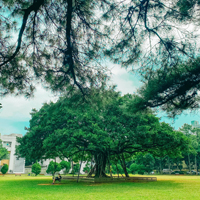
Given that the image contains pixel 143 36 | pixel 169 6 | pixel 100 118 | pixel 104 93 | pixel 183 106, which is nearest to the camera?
pixel 169 6

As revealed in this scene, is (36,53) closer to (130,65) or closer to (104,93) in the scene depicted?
(104,93)

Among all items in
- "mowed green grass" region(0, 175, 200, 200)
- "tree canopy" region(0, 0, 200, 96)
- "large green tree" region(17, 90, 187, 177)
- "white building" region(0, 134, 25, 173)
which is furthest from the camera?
"white building" region(0, 134, 25, 173)

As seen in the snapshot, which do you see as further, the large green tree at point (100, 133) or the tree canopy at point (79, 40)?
the large green tree at point (100, 133)

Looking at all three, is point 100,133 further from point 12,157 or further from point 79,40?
point 12,157

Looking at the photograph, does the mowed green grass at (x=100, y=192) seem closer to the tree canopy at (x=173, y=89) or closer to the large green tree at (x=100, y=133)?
the large green tree at (x=100, y=133)

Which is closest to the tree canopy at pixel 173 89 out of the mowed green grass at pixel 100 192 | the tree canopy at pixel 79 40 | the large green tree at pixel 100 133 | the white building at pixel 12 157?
the tree canopy at pixel 79 40

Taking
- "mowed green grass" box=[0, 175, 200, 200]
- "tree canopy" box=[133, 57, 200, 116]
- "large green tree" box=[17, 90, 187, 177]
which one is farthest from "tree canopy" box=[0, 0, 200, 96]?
"large green tree" box=[17, 90, 187, 177]

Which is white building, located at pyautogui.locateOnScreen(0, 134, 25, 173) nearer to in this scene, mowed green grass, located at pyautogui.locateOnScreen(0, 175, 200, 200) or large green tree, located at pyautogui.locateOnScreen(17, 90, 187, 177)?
large green tree, located at pyautogui.locateOnScreen(17, 90, 187, 177)

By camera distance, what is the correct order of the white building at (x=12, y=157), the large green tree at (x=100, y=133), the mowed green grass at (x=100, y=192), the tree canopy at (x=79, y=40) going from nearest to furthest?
the tree canopy at (x=79, y=40), the mowed green grass at (x=100, y=192), the large green tree at (x=100, y=133), the white building at (x=12, y=157)

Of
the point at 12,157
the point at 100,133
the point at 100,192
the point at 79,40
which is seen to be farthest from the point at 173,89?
the point at 12,157

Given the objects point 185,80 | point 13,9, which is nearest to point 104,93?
point 185,80

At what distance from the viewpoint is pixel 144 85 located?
15.2 ft

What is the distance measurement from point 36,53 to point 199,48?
11.1 feet

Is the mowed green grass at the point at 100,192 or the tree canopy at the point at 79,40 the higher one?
the tree canopy at the point at 79,40
